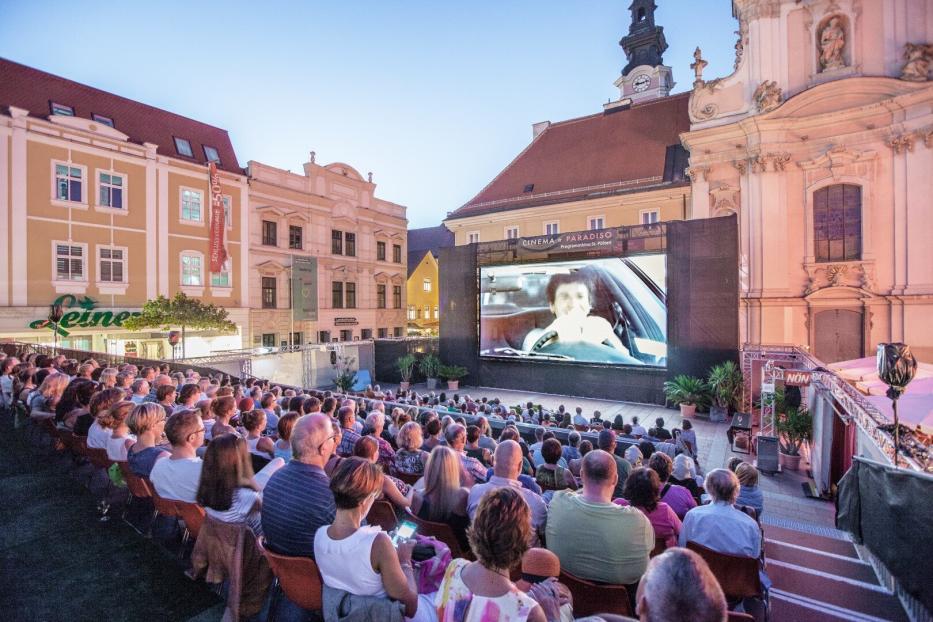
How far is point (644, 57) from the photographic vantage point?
35.9 meters

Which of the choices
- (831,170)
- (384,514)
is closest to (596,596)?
(384,514)

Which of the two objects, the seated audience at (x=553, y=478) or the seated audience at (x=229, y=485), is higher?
the seated audience at (x=229, y=485)

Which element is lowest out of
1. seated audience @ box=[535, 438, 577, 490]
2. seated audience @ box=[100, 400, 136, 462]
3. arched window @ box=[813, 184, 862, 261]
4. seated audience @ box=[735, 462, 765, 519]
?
seated audience @ box=[735, 462, 765, 519]

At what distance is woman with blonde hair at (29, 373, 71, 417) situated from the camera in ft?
19.8

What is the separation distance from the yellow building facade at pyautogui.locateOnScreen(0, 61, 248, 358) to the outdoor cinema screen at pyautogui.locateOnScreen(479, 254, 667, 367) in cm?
1276

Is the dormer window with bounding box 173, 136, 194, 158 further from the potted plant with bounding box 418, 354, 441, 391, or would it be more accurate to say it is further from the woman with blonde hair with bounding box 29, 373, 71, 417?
the woman with blonde hair with bounding box 29, 373, 71, 417

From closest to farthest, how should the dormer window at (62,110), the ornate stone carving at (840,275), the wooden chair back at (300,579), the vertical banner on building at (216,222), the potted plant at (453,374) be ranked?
the wooden chair back at (300,579)
the ornate stone carving at (840,275)
the dormer window at (62,110)
the potted plant at (453,374)
the vertical banner on building at (216,222)

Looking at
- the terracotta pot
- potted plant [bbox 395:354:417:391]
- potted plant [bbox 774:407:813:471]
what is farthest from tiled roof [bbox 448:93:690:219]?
the terracotta pot

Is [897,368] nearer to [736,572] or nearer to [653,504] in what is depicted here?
[736,572]

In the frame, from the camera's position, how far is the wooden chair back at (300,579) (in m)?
2.31

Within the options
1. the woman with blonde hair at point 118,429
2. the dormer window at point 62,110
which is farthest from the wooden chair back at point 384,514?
the dormer window at point 62,110

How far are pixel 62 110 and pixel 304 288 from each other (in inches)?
469

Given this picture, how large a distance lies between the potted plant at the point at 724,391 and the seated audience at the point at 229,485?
13.6 metres

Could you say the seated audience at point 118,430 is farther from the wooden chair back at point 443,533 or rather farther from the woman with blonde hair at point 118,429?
the wooden chair back at point 443,533
